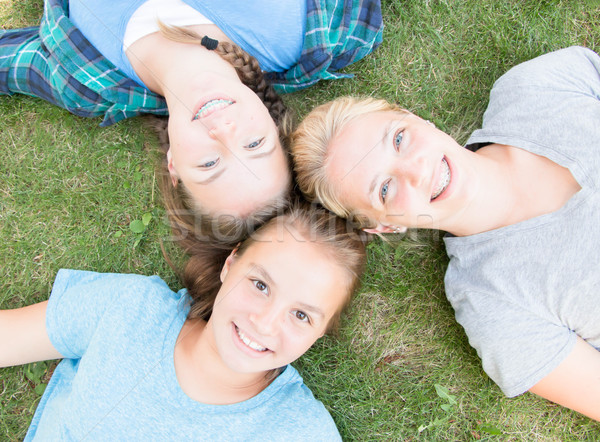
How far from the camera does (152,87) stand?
2662 millimetres

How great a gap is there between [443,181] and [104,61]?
6.85 ft

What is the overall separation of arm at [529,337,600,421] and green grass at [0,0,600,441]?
1.56ft

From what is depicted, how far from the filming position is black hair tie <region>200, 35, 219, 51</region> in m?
2.36

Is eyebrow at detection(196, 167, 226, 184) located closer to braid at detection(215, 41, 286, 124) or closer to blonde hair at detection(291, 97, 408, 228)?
blonde hair at detection(291, 97, 408, 228)

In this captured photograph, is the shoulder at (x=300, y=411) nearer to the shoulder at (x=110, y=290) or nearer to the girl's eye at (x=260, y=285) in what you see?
the girl's eye at (x=260, y=285)

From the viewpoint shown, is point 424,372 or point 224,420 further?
point 424,372

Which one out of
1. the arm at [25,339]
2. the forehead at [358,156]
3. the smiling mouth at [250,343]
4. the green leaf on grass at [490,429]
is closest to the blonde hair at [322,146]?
the forehead at [358,156]

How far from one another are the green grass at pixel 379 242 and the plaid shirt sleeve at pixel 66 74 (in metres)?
0.17

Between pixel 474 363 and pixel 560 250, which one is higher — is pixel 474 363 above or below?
below

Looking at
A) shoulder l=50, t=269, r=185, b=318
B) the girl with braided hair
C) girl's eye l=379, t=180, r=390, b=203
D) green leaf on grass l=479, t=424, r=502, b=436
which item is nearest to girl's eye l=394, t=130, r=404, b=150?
girl's eye l=379, t=180, r=390, b=203

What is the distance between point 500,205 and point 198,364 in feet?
6.16

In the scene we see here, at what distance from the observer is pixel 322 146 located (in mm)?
2430

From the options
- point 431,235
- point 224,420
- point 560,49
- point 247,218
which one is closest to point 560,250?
point 431,235

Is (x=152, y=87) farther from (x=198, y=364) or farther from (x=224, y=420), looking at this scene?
(x=224, y=420)
